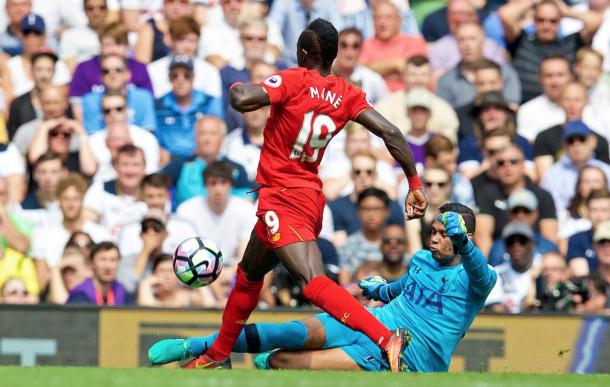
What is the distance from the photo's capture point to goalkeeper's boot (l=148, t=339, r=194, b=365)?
6.67m

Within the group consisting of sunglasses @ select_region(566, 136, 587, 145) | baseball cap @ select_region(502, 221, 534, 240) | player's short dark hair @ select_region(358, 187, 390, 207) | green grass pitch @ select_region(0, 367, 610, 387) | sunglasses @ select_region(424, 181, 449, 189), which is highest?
sunglasses @ select_region(566, 136, 587, 145)

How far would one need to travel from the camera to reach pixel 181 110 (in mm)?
11586

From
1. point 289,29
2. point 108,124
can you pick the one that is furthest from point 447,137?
point 108,124

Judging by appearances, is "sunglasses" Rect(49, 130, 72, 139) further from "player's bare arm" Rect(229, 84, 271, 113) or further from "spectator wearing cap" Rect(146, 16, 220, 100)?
"player's bare arm" Rect(229, 84, 271, 113)

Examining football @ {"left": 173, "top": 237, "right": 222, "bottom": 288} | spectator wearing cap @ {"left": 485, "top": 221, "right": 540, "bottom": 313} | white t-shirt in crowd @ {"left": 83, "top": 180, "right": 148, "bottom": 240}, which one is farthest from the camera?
white t-shirt in crowd @ {"left": 83, "top": 180, "right": 148, "bottom": 240}

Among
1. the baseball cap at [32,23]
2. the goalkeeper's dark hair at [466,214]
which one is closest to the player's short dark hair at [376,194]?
the goalkeeper's dark hair at [466,214]

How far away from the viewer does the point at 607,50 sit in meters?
12.4

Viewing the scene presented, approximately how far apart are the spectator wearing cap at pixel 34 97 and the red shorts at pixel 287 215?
610cm

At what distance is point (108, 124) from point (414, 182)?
6.01 meters

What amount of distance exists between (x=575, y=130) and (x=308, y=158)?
5.87m

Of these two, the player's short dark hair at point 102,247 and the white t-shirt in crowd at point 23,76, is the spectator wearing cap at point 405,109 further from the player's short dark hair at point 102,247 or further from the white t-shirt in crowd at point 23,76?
the white t-shirt in crowd at point 23,76

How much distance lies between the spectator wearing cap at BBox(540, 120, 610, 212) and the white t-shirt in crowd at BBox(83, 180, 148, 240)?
4.72 metres

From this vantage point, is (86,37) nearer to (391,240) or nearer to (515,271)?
(391,240)

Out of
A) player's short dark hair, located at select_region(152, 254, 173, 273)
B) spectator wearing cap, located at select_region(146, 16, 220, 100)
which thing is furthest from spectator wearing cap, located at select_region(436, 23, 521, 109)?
player's short dark hair, located at select_region(152, 254, 173, 273)
